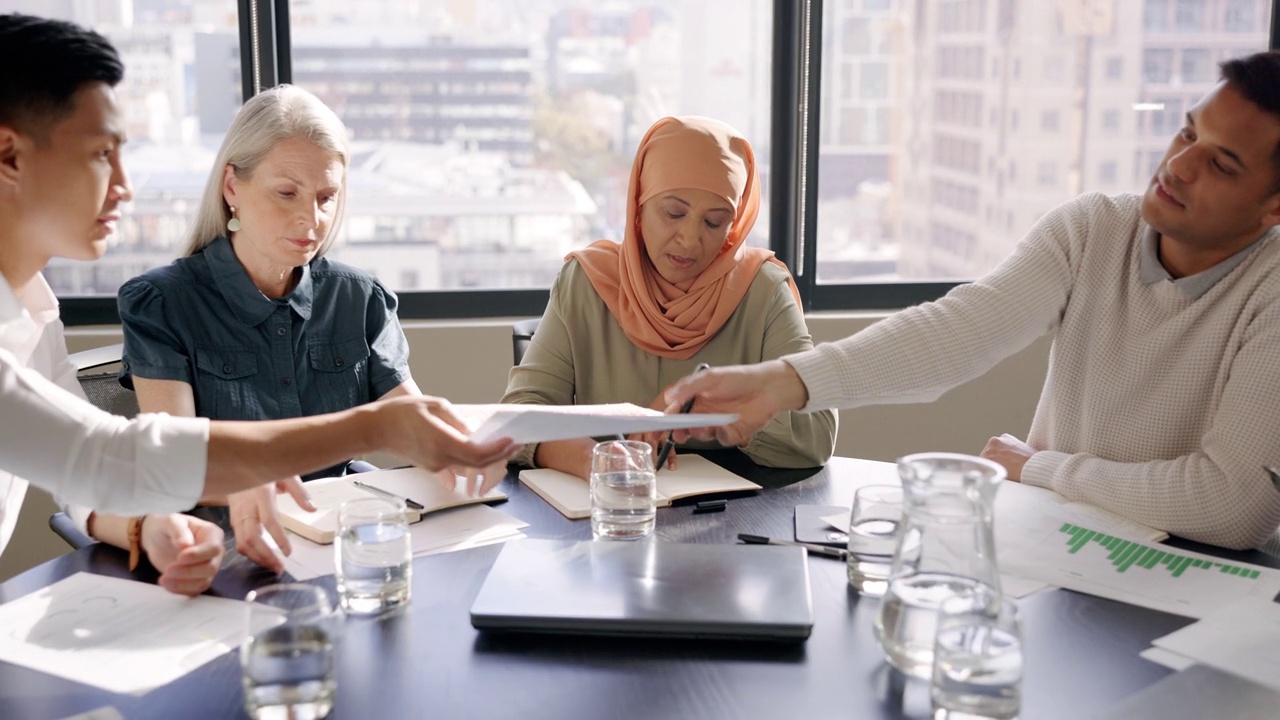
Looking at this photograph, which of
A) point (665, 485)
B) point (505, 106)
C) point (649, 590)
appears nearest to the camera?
point (649, 590)

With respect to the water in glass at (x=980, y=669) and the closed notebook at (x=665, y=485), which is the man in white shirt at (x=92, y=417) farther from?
the water in glass at (x=980, y=669)

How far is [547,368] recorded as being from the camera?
224 centimetres

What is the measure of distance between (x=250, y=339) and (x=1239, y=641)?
1.69m

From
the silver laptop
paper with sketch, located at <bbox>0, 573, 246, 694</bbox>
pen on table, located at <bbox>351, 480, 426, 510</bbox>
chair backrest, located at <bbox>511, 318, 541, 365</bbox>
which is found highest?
chair backrest, located at <bbox>511, 318, 541, 365</bbox>

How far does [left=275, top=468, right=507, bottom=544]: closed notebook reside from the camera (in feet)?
5.05

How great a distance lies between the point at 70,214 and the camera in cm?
142

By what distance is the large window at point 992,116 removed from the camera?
A: 353 centimetres

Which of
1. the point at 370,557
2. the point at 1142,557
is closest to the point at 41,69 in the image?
the point at 370,557

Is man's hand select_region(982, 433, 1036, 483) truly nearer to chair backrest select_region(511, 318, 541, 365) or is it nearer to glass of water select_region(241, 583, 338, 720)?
chair backrest select_region(511, 318, 541, 365)

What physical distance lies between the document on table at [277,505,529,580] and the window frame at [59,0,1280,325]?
1825mm

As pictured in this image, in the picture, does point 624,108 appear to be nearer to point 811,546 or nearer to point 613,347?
point 613,347

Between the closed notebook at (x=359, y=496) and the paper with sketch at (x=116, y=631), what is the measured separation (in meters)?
0.23

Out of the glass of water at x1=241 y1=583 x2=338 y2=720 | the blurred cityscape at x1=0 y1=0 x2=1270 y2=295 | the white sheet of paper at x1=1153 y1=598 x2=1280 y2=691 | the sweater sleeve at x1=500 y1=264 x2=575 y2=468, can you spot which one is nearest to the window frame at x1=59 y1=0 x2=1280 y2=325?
the blurred cityscape at x1=0 y1=0 x2=1270 y2=295

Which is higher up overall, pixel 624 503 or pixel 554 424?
pixel 554 424
